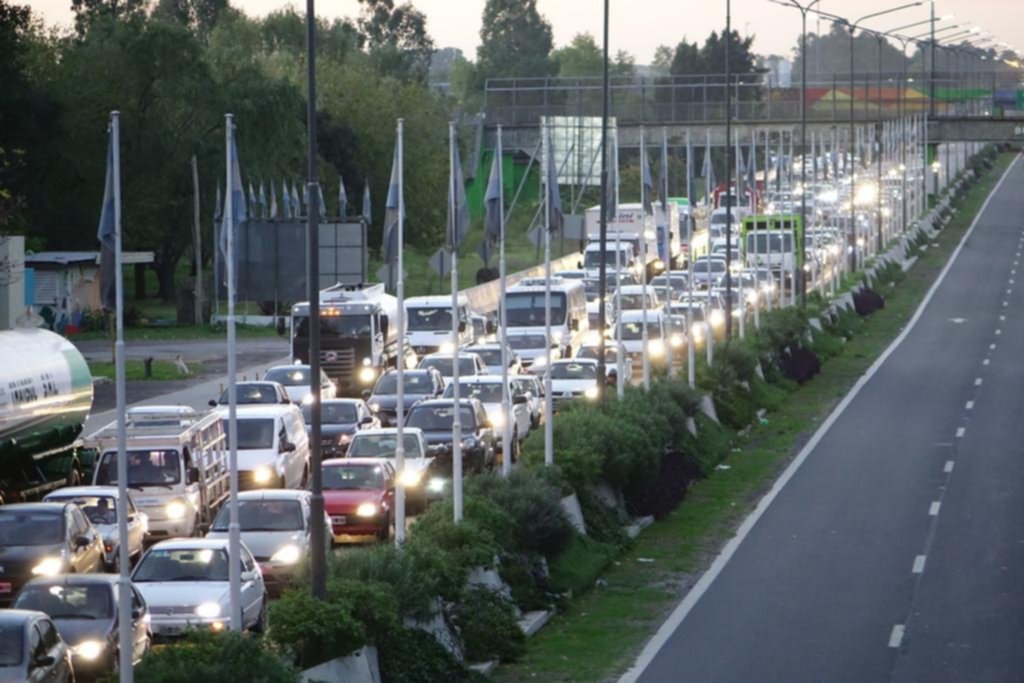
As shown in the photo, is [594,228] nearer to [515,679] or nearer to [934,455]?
[934,455]

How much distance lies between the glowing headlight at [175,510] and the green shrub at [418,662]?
10.5m

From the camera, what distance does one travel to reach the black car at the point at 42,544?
81.4 ft

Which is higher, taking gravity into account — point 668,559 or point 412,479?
point 412,479

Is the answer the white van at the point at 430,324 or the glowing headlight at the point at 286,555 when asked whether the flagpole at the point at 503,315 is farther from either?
the white van at the point at 430,324

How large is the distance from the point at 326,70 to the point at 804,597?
Result: 8188 cm

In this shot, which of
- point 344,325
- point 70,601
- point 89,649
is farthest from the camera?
point 344,325

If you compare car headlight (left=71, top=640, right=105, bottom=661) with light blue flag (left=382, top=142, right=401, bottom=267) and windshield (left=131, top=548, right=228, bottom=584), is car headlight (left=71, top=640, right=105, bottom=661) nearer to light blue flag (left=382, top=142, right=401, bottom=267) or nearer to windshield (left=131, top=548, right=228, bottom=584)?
windshield (left=131, top=548, right=228, bottom=584)

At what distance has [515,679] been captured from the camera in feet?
72.4

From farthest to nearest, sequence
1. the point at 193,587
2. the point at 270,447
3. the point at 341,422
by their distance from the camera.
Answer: the point at 341,422, the point at 270,447, the point at 193,587

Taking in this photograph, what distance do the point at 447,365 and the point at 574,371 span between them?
3019 mm

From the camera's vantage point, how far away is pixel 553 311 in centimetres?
5553

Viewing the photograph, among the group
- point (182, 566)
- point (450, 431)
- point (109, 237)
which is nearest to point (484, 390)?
point (450, 431)

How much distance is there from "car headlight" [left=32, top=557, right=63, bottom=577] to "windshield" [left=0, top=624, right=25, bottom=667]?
6.50 meters

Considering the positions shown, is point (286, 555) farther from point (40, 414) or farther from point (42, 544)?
point (40, 414)
